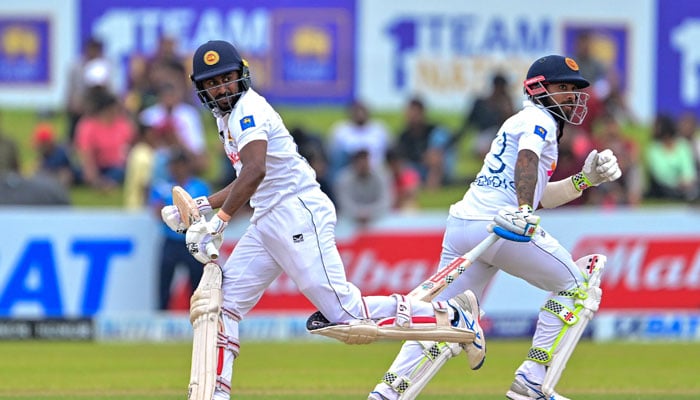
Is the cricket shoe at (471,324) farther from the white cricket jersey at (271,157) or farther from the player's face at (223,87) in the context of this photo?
the player's face at (223,87)

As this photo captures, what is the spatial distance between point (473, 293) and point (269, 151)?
1.28m

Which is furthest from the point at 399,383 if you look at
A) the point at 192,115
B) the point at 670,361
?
the point at 192,115

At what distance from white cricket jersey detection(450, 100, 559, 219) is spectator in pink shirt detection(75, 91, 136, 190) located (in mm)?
7444

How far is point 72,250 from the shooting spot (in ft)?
39.7

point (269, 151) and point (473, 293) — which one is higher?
point (269, 151)

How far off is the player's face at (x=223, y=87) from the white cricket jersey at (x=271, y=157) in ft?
0.19

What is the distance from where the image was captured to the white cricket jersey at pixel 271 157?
6.57 m

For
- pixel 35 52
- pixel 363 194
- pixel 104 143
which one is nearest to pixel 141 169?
pixel 104 143

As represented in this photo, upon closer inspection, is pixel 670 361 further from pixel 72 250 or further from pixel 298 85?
pixel 298 85

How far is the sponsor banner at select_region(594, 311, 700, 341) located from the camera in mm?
12047

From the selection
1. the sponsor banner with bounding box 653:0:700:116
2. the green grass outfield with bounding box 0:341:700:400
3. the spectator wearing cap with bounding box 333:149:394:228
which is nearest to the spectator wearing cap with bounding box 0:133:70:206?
the green grass outfield with bounding box 0:341:700:400

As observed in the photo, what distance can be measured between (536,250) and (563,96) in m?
0.78

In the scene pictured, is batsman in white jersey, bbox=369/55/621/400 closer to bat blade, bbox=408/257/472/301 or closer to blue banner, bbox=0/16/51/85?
bat blade, bbox=408/257/472/301

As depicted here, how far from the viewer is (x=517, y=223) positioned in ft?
21.7
